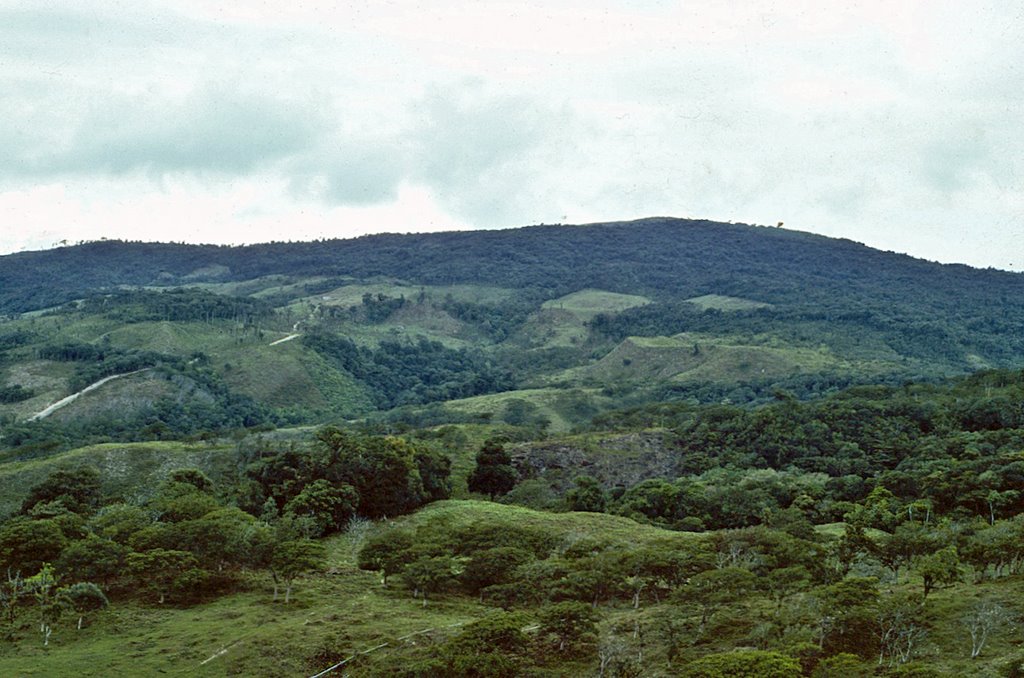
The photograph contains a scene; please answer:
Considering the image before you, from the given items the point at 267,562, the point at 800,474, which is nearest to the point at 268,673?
the point at 267,562

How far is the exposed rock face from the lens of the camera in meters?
103

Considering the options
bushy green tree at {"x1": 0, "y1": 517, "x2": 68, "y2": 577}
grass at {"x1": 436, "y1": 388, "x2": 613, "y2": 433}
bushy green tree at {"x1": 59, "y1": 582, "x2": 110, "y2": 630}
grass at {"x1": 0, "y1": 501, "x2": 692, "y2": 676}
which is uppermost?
grass at {"x1": 436, "y1": 388, "x2": 613, "y2": 433}

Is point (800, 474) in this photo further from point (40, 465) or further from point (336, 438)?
point (40, 465)

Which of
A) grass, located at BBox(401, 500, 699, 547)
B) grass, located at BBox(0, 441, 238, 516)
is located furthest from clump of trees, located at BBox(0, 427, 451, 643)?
grass, located at BBox(0, 441, 238, 516)

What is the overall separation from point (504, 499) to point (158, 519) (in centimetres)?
3548

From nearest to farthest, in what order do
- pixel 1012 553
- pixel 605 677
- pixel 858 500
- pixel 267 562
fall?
pixel 605 677
pixel 1012 553
pixel 267 562
pixel 858 500

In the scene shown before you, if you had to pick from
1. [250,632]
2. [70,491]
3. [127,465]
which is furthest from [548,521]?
[127,465]

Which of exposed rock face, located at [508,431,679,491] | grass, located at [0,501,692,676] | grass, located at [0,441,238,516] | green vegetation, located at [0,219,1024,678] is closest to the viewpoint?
green vegetation, located at [0,219,1024,678]

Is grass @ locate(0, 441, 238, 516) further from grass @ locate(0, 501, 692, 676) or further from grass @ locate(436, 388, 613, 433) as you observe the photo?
grass @ locate(436, 388, 613, 433)

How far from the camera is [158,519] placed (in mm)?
65375

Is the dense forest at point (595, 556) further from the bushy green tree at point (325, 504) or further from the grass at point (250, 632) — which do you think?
the grass at point (250, 632)

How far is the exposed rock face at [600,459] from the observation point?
336 ft

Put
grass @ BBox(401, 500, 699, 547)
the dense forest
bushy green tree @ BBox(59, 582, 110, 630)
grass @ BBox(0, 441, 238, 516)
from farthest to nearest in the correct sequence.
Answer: grass @ BBox(0, 441, 238, 516) → grass @ BBox(401, 500, 699, 547) → bushy green tree @ BBox(59, 582, 110, 630) → the dense forest

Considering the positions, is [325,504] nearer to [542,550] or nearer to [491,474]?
Result: [542,550]
